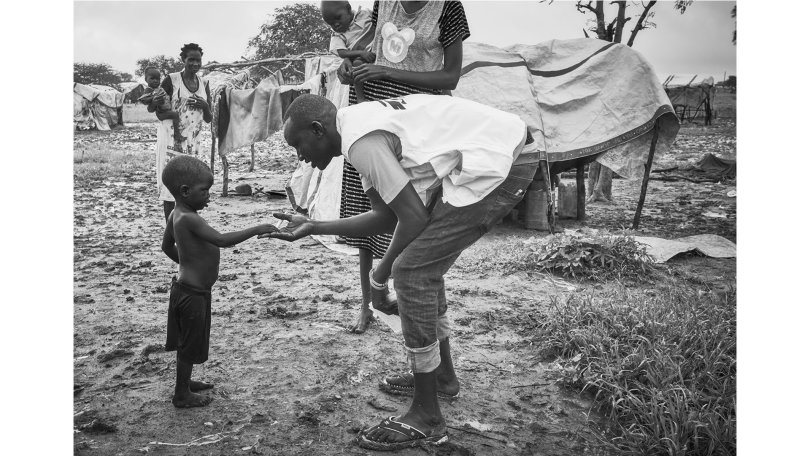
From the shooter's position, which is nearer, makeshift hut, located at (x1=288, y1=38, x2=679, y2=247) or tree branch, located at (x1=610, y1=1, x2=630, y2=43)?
makeshift hut, located at (x1=288, y1=38, x2=679, y2=247)

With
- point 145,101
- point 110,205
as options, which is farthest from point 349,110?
point 110,205

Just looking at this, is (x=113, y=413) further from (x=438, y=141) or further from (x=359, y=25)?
(x=359, y=25)

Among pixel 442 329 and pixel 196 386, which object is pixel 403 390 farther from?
pixel 196 386

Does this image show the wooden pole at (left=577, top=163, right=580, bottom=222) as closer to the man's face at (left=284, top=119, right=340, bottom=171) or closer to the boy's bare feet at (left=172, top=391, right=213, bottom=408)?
the man's face at (left=284, top=119, right=340, bottom=171)

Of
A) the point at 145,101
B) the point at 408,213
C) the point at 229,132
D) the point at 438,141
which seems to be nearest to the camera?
the point at 408,213

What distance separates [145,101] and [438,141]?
12.5 ft

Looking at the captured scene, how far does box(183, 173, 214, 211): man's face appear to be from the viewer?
224cm

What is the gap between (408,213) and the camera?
1.82m

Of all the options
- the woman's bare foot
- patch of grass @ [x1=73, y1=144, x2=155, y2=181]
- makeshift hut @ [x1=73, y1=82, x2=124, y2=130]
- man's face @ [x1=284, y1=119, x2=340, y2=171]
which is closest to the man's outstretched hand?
man's face @ [x1=284, y1=119, x2=340, y2=171]

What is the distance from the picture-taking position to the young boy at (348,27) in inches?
125

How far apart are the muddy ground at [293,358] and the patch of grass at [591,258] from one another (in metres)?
0.17

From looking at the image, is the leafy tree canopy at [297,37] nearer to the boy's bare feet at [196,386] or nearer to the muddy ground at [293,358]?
the muddy ground at [293,358]

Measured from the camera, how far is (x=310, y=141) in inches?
78.7

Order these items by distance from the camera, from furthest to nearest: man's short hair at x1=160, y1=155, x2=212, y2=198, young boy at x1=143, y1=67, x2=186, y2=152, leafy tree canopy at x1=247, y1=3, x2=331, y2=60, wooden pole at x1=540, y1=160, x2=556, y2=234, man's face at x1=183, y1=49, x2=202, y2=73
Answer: leafy tree canopy at x1=247, y1=3, x2=331, y2=60
wooden pole at x1=540, y1=160, x2=556, y2=234
man's face at x1=183, y1=49, x2=202, y2=73
young boy at x1=143, y1=67, x2=186, y2=152
man's short hair at x1=160, y1=155, x2=212, y2=198
